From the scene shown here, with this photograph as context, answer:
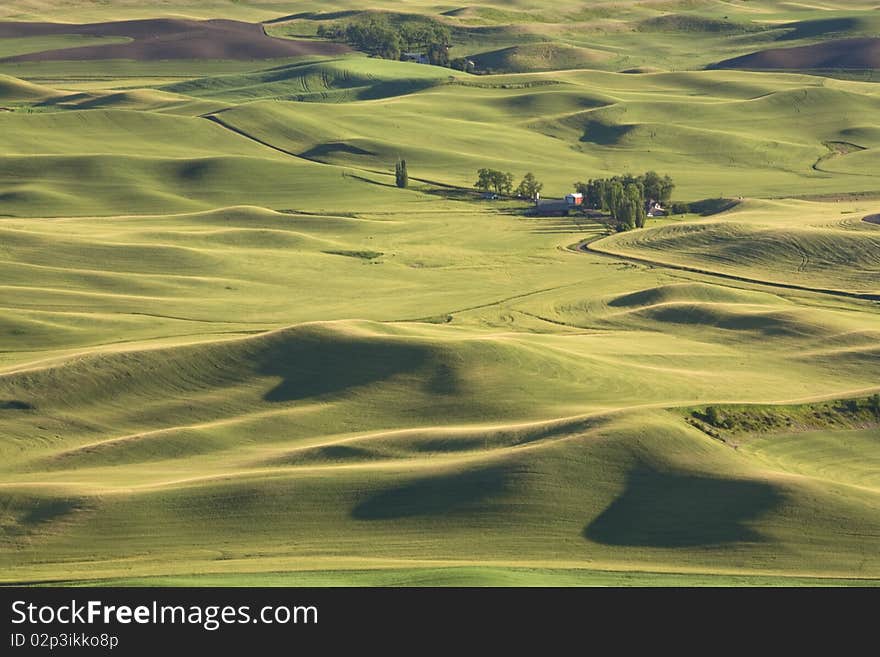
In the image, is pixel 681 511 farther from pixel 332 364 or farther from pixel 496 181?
pixel 496 181

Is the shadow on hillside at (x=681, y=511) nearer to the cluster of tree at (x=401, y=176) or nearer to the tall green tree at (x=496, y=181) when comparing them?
the tall green tree at (x=496, y=181)

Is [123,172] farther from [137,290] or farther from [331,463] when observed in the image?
[331,463]

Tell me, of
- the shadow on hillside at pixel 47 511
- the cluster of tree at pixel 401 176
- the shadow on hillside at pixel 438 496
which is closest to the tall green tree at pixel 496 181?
the cluster of tree at pixel 401 176

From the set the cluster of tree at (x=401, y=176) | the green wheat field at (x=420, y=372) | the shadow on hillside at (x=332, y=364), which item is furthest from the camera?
the cluster of tree at (x=401, y=176)

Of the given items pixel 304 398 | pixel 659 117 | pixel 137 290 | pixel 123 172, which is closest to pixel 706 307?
pixel 304 398

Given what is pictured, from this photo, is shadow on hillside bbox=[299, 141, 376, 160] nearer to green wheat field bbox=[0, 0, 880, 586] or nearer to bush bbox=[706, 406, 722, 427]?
green wheat field bbox=[0, 0, 880, 586]

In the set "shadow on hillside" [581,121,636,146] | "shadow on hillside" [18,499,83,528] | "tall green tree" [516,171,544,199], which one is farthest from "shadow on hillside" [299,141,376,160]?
"shadow on hillside" [18,499,83,528]
